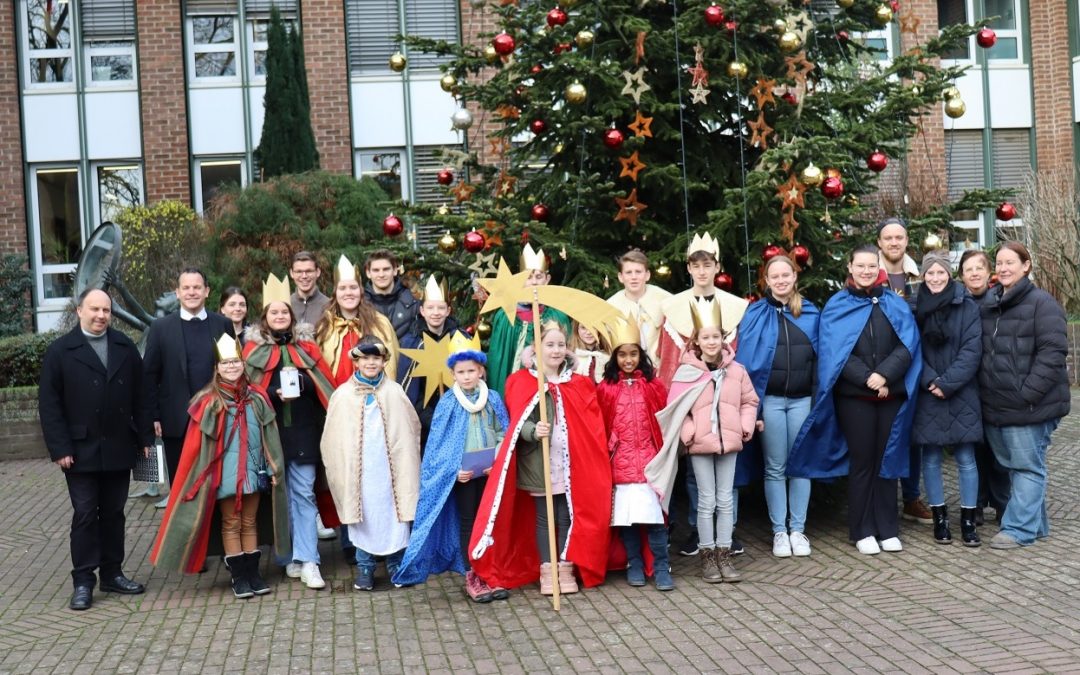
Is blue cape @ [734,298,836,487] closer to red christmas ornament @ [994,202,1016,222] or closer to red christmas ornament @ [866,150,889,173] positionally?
red christmas ornament @ [866,150,889,173]

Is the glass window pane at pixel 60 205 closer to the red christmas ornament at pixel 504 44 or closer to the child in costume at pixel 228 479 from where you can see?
the red christmas ornament at pixel 504 44

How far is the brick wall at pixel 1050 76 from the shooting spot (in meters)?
23.0

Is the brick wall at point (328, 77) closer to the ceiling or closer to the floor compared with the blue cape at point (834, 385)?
closer to the ceiling

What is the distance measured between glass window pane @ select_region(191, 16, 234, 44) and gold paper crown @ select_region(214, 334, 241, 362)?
14829 mm

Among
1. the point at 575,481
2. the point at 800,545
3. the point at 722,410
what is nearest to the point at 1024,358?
the point at 800,545

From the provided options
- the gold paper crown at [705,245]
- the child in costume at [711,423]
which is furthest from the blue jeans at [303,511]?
the gold paper crown at [705,245]

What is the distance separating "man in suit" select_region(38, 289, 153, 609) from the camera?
715 cm

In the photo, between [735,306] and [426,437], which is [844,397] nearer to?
[735,306]

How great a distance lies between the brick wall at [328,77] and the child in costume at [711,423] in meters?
Result: 14.2

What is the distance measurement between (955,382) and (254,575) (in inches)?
181

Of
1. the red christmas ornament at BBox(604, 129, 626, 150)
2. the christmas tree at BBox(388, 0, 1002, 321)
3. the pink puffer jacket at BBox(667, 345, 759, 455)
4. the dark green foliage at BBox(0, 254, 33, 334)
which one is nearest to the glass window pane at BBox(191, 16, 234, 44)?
the dark green foliage at BBox(0, 254, 33, 334)

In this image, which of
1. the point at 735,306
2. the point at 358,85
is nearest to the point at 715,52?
the point at 735,306

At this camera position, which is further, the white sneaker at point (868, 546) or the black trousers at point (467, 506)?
the white sneaker at point (868, 546)

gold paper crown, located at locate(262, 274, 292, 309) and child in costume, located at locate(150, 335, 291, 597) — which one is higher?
gold paper crown, located at locate(262, 274, 292, 309)
